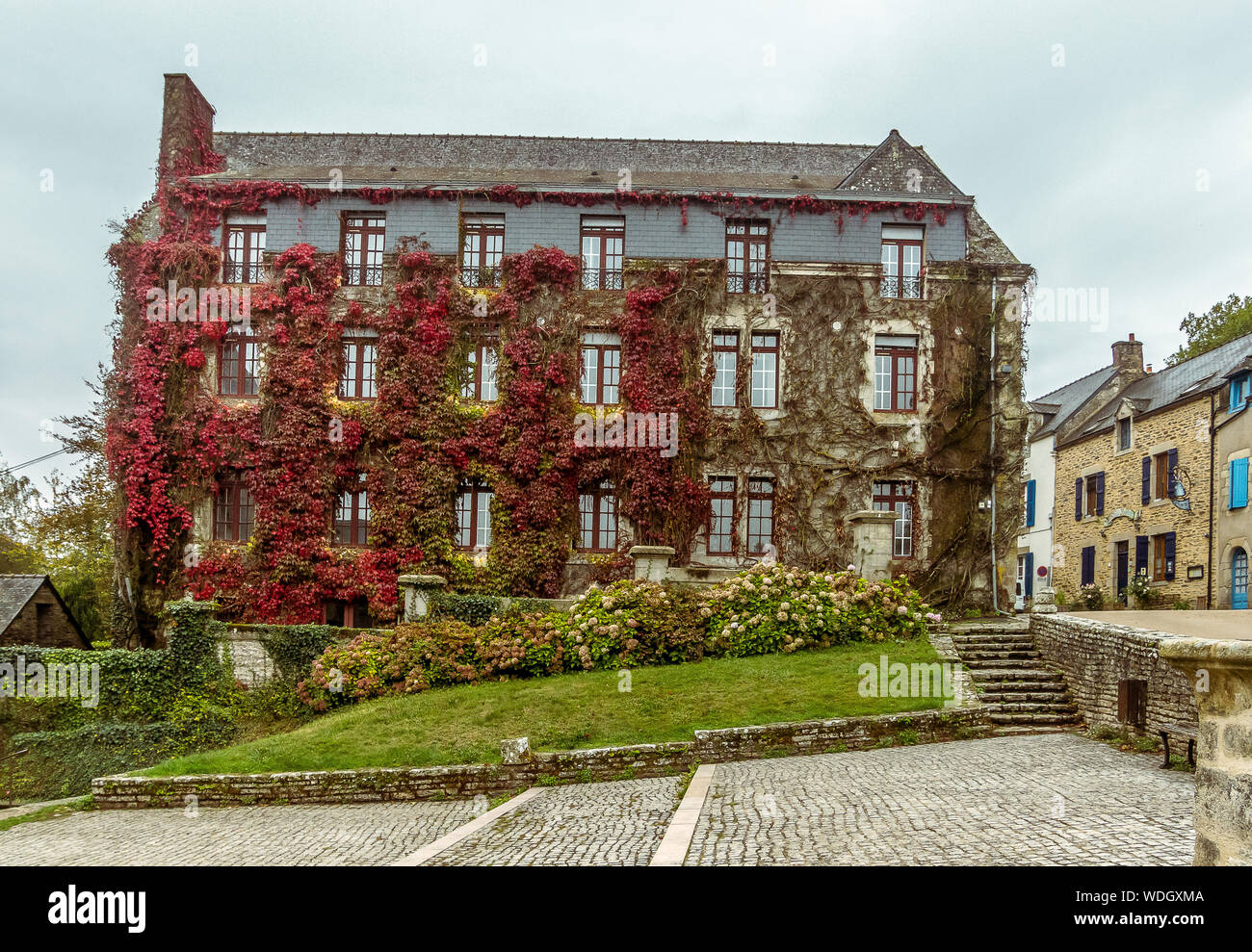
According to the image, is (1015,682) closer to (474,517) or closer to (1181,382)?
(474,517)

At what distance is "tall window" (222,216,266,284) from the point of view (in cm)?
2362

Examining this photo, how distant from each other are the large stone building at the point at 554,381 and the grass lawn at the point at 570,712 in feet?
23.2

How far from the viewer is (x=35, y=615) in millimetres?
24375

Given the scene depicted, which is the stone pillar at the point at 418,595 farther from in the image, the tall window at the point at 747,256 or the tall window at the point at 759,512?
the tall window at the point at 747,256

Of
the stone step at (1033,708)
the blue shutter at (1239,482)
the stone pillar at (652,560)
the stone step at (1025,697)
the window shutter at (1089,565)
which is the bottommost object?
the stone step at (1033,708)

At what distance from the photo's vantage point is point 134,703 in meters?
17.4

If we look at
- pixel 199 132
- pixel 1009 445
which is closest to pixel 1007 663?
pixel 1009 445

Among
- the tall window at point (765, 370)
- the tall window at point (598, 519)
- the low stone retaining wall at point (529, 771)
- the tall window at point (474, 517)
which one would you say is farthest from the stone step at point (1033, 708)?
the tall window at point (474, 517)

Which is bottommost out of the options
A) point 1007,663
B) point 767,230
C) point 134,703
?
point 134,703

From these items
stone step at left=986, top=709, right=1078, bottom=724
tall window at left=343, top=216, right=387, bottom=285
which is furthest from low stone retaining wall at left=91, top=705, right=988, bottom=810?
tall window at left=343, top=216, right=387, bottom=285

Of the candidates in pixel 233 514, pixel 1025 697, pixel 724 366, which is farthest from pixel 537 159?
pixel 1025 697

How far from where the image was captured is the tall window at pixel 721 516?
73.5ft

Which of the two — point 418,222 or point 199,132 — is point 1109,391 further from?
point 199,132
